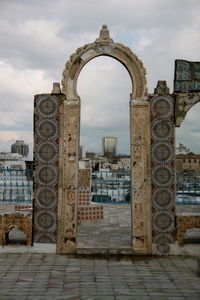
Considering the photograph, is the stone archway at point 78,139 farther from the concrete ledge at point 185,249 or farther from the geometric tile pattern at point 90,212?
the geometric tile pattern at point 90,212

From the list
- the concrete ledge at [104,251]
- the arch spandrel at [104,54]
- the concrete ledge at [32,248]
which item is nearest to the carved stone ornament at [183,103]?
the arch spandrel at [104,54]

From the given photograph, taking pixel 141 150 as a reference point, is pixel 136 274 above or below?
below

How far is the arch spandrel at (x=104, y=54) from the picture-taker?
6566mm

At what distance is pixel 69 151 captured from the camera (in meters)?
6.55

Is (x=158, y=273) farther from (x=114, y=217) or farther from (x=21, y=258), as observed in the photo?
(x=114, y=217)

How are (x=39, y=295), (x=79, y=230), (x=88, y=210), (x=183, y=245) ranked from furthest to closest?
1. (x=88, y=210)
2. (x=79, y=230)
3. (x=183, y=245)
4. (x=39, y=295)

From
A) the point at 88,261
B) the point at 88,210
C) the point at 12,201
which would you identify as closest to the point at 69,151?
the point at 88,261

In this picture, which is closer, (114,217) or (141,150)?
(141,150)

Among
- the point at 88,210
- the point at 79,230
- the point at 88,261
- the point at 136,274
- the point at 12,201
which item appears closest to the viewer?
the point at 136,274

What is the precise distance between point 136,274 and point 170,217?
65.8 inches

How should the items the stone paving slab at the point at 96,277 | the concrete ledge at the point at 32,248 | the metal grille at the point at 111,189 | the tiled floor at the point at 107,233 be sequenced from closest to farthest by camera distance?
the stone paving slab at the point at 96,277 → the concrete ledge at the point at 32,248 → the tiled floor at the point at 107,233 → the metal grille at the point at 111,189

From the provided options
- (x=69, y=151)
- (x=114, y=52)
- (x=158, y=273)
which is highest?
(x=114, y=52)

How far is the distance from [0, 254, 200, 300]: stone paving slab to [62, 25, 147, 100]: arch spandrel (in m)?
3.47

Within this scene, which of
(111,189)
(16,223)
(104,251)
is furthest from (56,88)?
(111,189)
